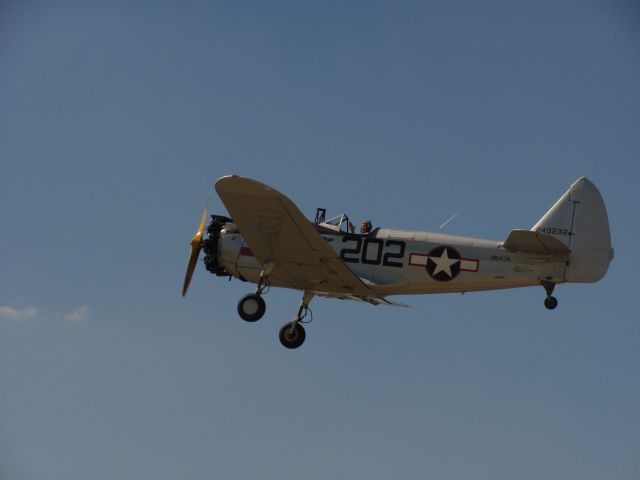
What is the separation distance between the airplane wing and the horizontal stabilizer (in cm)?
269

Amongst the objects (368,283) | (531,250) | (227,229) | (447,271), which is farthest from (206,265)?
(531,250)

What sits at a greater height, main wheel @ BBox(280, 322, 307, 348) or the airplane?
the airplane

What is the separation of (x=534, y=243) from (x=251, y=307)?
5083mm

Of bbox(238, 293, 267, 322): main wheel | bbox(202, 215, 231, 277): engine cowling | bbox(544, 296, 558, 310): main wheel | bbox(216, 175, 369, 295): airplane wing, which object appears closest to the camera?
bbox(216, 175, 369, 295): airplane wing

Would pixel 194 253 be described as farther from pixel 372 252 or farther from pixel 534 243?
pixel 534 243

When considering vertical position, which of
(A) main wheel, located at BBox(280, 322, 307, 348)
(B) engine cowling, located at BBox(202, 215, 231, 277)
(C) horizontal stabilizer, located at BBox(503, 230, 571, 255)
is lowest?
(A) main wheel, located at BBox(280, 322, 307, 348)

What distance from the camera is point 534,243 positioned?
55.6 feet

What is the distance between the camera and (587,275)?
16984 millimetres

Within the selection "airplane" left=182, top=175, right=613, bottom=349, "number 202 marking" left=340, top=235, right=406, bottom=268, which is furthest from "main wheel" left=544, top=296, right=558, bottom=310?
"number 202 marking" left=340, top=235, right=406, bottom=268

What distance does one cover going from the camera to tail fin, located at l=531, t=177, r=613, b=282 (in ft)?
55.9

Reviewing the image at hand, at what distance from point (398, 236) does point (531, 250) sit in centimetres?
233

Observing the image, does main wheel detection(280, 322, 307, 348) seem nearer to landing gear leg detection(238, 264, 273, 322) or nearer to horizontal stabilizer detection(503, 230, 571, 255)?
landing gear leg detection(238, 264, 273, 322)

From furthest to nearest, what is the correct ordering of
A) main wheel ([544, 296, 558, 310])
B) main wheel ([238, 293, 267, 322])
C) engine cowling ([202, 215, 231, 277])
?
engine cowling ([202, 215, 231, 277]) → main wheel ([238, 293, 267, 322]) → main wheel ([544, 296, 558, 310])

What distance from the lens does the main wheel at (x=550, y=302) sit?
660 inches
